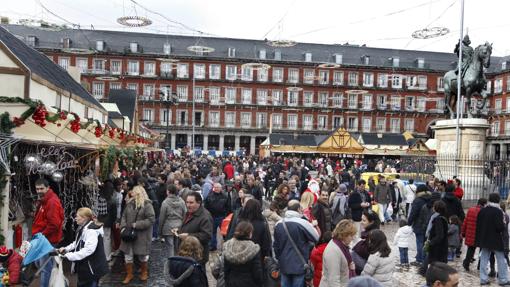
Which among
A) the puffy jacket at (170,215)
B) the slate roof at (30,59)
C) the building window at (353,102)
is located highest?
the building window at (353,102)

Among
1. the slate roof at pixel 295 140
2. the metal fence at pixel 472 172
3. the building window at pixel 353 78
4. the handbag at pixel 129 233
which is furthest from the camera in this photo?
the building window at pixel 353 78

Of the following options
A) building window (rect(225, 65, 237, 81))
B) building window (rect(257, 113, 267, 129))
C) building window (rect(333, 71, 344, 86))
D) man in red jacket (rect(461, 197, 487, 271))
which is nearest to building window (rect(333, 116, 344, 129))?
building window (rect(333, 71, 344, 86))

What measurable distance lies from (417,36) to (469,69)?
5487 mm

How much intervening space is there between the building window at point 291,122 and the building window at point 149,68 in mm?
19046

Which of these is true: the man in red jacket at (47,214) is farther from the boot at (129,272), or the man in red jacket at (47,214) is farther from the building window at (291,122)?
the building window at (291,122)

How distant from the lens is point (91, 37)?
218ft

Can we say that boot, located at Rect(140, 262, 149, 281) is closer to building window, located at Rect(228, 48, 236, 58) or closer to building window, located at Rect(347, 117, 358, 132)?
building window, located at Rect(228, 48, 236, 58)

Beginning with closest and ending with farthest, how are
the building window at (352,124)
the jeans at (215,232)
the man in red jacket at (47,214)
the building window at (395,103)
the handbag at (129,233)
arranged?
the man in red jacket at (47,214) → the handbag at (129,233) → the jeans at (215,232) → the building window at (352,124) → the building window at (395,103)

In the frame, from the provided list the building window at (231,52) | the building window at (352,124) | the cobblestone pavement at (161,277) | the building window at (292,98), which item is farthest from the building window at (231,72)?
the cobblestone pavement at (161,277)

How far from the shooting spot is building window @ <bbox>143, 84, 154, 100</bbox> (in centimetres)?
6669

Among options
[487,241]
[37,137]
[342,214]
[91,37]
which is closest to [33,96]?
[37,137]

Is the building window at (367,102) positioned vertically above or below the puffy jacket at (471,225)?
above

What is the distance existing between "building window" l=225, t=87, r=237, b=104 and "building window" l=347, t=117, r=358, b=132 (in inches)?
650

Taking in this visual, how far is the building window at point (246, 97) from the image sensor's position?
225 feet
